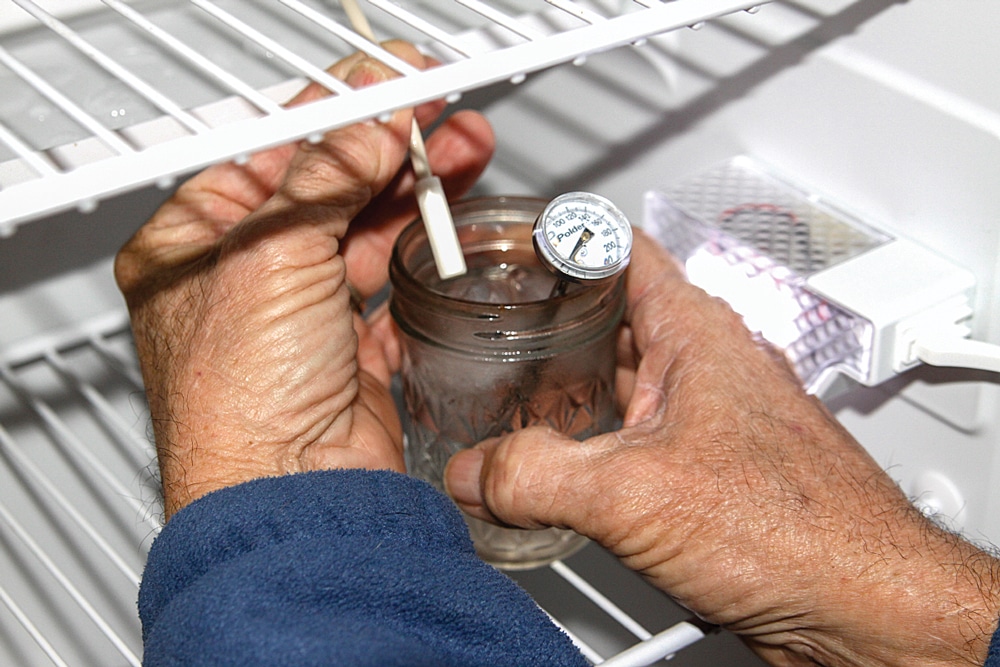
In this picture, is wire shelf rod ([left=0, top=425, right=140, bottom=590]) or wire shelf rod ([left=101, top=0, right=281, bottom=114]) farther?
wire shelf rod ([left=0, top=425, right=140, bottom=590])

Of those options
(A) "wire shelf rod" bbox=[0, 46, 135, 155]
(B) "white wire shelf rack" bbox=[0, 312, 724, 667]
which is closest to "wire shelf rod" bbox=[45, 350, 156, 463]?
(B) "white wire shelf rack" bbox=[0, 312, 724, 667]

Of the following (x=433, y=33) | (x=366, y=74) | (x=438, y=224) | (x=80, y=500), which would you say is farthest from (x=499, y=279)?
(x=80, y=500)

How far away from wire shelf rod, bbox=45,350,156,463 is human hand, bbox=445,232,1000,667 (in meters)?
0.39

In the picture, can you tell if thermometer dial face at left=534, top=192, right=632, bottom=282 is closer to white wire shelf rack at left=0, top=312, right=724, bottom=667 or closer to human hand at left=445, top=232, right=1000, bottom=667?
human hand at left=445, top=232, right=1000, bottom=667

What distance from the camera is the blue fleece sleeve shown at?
1.62 ft

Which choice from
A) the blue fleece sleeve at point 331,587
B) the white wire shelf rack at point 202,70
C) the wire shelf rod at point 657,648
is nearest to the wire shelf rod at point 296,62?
the white wire shelf rack at point 202,70

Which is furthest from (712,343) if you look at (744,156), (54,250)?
(54,250)

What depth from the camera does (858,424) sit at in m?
0.79

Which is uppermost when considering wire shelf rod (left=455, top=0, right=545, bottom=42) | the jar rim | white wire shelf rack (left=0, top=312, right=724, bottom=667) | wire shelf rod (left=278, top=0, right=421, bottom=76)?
wire shelf rod (left=278, top=0, right=421, bottom=76)

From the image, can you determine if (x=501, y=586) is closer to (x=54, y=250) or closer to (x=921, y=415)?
(x=921, y=415)

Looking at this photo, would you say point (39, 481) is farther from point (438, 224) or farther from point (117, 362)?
point (438, 224)

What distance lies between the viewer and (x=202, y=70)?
0.71 m

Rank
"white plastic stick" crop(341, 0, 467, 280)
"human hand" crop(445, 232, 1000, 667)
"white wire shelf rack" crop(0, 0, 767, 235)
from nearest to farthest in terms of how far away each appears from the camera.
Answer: "white wire shelf rack" crop(0, 0, 767, 235) → "human hand" crop(445, 232, 1000, 667) → "white plastic stick" crop(341, 0, 467, 280)

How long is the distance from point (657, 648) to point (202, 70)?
48 centimetres
